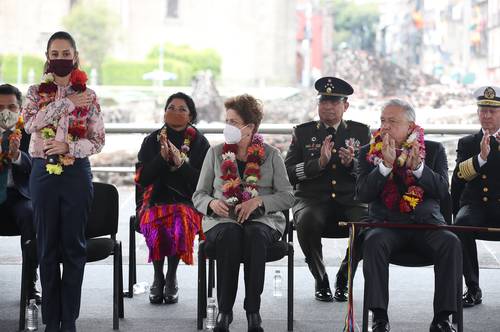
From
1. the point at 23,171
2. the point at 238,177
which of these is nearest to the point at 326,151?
the point at 238,177

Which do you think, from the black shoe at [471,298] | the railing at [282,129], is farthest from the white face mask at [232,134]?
the railing at [282,129]

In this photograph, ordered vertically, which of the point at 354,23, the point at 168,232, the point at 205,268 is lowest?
the point at 205,268

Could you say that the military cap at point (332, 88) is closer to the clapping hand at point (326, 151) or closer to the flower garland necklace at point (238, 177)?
the clapping hand at point (326, 151)

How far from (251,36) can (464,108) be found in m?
21.7

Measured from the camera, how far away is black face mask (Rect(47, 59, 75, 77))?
439cm

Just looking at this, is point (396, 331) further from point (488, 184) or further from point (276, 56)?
point (276, 56)

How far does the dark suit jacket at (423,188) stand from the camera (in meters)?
4.63

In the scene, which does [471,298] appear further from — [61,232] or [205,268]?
[61,232]

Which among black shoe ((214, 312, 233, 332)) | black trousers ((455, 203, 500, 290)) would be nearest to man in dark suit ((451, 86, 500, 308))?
black trousers ((455, 203, 500, 290))

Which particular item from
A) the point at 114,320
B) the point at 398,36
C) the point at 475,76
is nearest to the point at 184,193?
the point at 114,320

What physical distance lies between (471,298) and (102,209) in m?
2.08

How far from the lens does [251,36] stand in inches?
2472

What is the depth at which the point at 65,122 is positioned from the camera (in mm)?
4398

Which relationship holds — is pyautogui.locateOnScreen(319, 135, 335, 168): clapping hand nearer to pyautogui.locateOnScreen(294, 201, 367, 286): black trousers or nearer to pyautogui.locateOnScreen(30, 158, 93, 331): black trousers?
pyautogui.locateOnScreen(294, 201, 367, 286): black trousers
